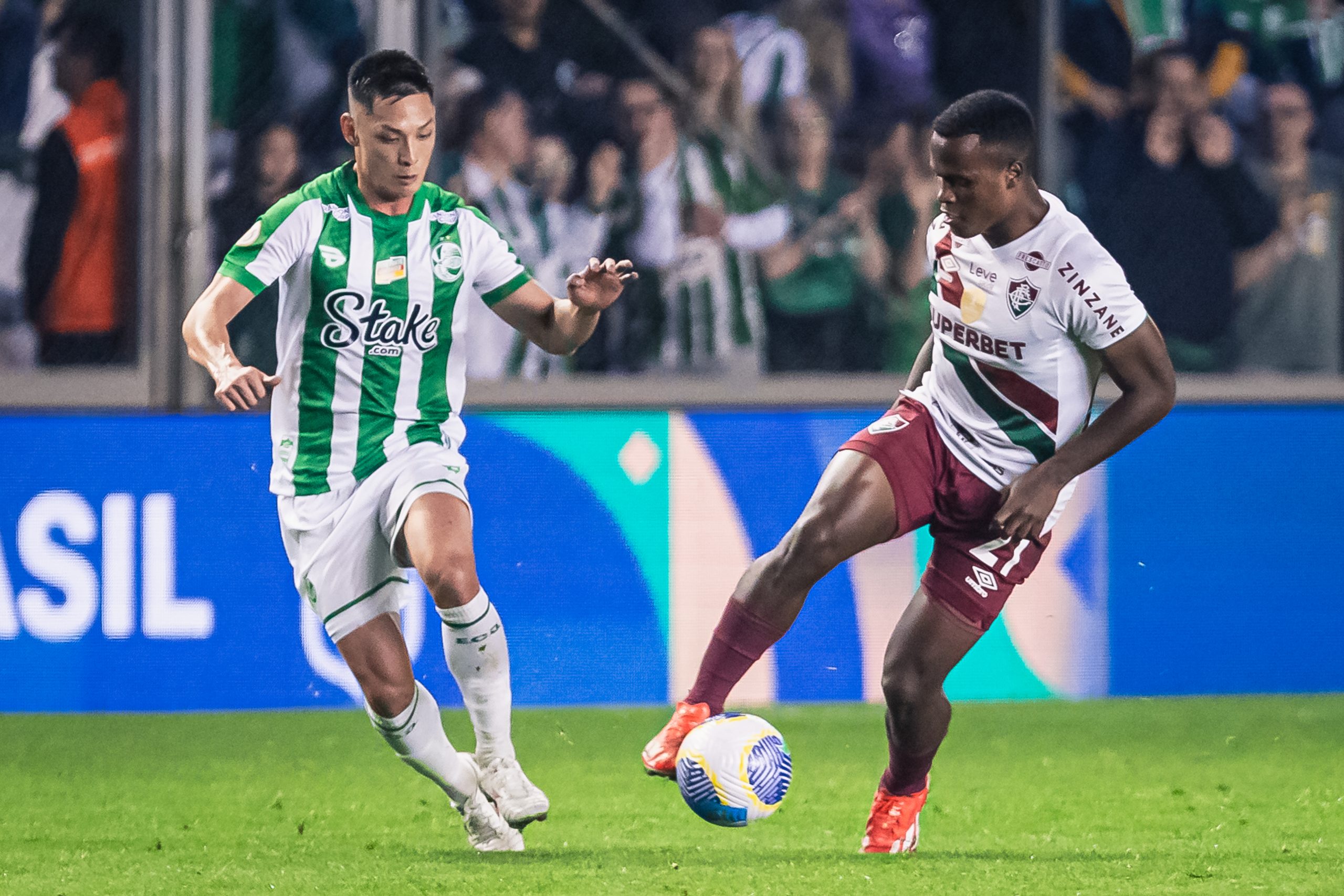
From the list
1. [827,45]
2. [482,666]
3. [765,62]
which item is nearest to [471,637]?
[482,666]

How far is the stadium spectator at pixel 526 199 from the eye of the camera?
272 inches

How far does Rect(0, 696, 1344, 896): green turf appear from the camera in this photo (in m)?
3.92

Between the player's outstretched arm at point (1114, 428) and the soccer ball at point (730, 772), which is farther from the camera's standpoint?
the player's outstretched arm at point (1114, 428)

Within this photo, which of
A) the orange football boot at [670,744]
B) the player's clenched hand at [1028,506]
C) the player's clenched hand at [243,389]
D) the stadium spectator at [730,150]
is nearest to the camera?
the player's clenched hand at [243,389]

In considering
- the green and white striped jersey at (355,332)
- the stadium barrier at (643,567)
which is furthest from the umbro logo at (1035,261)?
the stadium barrier at (643,567)

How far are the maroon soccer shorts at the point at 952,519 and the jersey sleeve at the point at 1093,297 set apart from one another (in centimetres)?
41

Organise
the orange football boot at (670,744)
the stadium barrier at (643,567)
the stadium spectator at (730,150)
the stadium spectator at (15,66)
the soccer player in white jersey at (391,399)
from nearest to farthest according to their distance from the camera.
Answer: the orange football boot at (670,744) < the soccer player in white jersey at (391,399) < the stadium barrier at (643,567) < the stadium spectator at (15,66) < the stadium spectator at (730,150)

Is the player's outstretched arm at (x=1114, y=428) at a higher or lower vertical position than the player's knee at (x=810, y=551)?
higher

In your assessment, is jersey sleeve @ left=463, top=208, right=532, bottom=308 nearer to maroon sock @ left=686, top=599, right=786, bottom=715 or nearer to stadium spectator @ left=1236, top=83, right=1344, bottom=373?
maroon sock @ left=686, top=599, right=786, bottom=715

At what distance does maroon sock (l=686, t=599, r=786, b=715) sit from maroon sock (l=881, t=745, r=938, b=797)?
0.46 meters

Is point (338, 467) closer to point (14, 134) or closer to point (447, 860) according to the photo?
point (447, 860)

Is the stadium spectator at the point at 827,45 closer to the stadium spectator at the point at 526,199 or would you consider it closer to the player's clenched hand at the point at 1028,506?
the stadium spectator at the point at 526,199

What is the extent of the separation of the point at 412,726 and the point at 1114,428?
1.73 meters

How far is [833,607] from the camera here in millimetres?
6488
